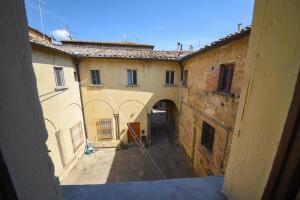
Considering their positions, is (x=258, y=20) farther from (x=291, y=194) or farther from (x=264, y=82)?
(x=291, y=194)

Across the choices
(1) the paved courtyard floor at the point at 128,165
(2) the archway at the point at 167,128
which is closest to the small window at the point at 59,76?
(1) the paved courtyard floor at the point at 128,165

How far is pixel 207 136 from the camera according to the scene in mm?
6848

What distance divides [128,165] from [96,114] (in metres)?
4.38

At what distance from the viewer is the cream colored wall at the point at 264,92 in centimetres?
62

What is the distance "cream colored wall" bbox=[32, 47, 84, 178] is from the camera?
243 inches

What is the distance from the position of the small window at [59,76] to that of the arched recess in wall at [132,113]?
4105mm

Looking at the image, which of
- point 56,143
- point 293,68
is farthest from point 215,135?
point 56,143

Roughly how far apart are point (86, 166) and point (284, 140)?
1029cm

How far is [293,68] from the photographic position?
1.92 ft

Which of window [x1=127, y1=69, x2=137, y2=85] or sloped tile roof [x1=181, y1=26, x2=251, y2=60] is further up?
sloped tile roof [x1=181, y1=26, x2=251, y2=60]

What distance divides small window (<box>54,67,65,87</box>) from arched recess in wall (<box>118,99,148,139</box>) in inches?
162

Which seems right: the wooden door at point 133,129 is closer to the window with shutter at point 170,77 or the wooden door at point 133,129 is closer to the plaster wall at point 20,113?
the window with shutter at point 170,77

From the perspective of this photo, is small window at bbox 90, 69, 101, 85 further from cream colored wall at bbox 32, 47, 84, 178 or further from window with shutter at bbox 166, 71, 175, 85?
window with shutter at bbox 166, 71, 175, 85

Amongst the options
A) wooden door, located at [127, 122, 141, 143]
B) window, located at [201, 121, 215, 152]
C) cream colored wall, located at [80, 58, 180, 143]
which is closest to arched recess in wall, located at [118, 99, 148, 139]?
cream colored wall, located at [80, 58, 180, 143]
